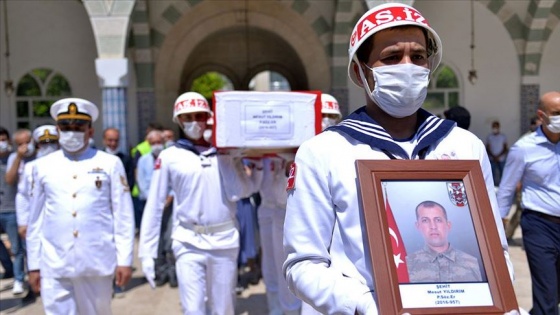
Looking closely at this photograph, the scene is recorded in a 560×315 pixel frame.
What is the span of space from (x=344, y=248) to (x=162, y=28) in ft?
38.3

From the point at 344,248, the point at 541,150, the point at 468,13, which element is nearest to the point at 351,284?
the point at 344,248

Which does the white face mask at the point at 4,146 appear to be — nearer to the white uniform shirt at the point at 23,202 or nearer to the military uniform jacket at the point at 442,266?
the white uniform shirt at the point at 23,202

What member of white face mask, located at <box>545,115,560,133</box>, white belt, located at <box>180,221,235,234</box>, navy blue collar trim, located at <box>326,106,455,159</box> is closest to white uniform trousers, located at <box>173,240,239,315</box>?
white belt, located at <box>180,221,235,234</box>

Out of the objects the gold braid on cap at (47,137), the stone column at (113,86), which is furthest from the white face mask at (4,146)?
the stone column at (113,86)

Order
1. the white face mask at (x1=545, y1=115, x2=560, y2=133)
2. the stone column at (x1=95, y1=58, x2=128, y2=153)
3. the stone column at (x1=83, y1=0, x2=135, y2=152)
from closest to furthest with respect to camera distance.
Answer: the white face mask at (x1=545, y1=115, x2=560, y2=133), the stone column at (x1=83, y1=0, x2=135, y2=152), the stone column at (x1=95, y1=58, x2=128, y2=153)

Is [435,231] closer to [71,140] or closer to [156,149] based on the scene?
[71,140]

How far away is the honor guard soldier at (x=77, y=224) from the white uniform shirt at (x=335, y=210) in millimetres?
2645

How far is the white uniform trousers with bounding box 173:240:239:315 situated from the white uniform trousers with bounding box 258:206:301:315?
3.46 ft

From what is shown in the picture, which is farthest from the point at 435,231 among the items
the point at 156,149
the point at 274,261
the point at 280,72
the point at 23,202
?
the point at 280,72

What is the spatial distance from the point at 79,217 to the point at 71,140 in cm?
56

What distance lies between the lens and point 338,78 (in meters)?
13.1

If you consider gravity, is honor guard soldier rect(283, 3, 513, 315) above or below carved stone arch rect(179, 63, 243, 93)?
below

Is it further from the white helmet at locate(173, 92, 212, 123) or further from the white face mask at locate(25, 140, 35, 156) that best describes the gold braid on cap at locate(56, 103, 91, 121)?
the white face mask at locate(25, 140, 35, 156)

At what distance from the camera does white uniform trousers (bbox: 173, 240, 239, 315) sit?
172 inches
